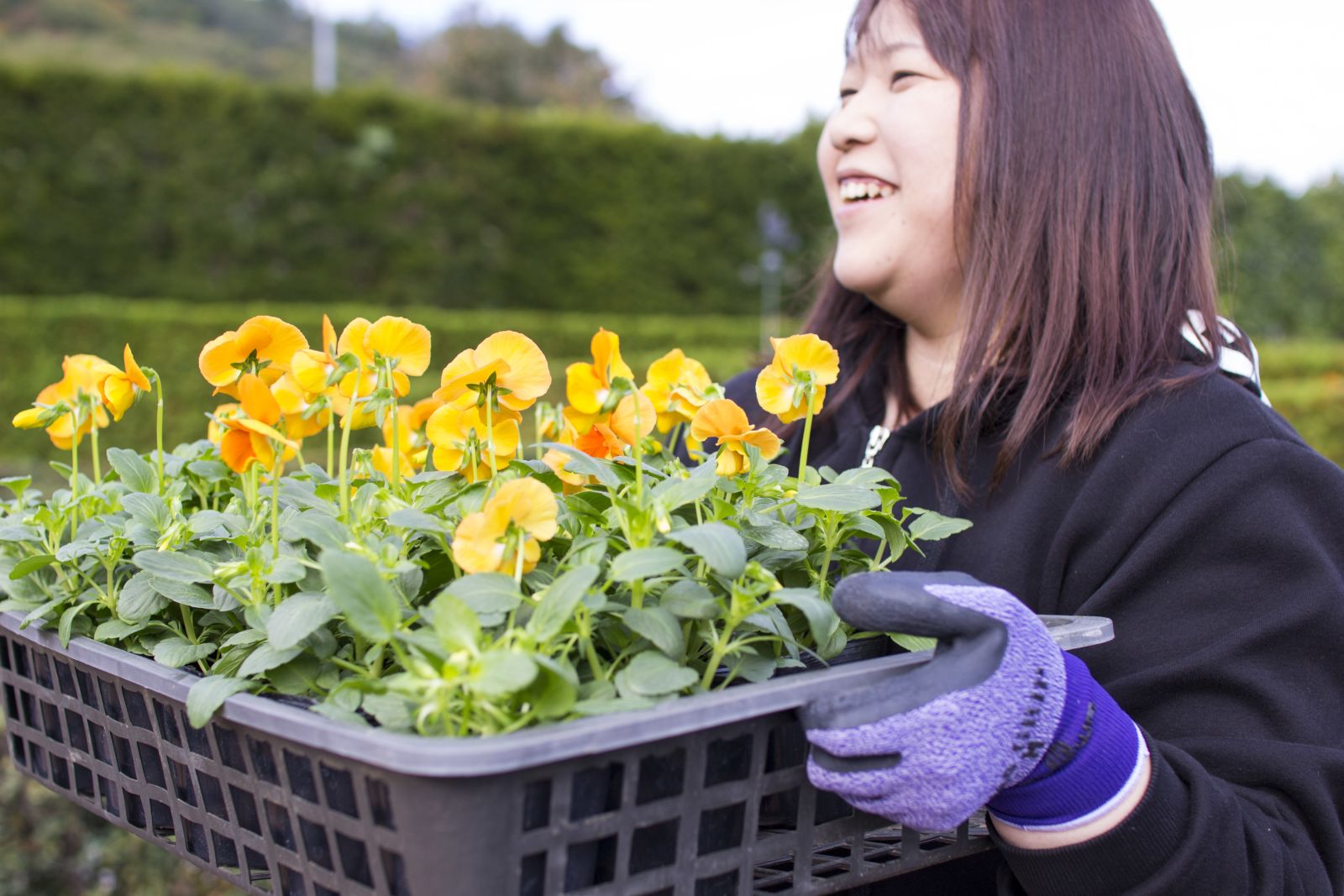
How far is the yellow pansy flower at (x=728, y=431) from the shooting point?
0.75 metres

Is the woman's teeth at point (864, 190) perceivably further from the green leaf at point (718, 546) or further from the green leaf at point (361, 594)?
the green leaf at point (361, 594)

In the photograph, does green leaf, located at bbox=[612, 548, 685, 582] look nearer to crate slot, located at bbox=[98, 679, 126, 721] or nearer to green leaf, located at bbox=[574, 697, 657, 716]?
green leaf, located at bbox=[574, 697, 657, 716]

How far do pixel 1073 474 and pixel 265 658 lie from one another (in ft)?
2.68

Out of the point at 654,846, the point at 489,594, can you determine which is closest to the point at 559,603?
the point at 489,594

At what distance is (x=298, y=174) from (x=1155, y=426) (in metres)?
9.76

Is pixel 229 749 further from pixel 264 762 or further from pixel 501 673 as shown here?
pixel 501 673

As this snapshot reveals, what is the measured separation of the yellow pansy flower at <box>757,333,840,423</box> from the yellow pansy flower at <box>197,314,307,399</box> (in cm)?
31

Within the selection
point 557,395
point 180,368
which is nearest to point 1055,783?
point 557,395

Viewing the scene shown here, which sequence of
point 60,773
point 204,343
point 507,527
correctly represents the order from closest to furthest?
1. point 507,527
2. point 60,773
3. point 204,343

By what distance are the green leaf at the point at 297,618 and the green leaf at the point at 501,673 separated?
13 centimetres

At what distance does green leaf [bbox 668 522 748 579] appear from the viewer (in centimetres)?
58

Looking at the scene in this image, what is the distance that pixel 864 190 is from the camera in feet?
4.23

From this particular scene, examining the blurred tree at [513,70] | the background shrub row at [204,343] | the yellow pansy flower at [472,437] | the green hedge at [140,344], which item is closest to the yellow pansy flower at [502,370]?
the yellow pansy flower at [472,437]

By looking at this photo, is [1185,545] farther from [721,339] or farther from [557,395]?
[721,339]
